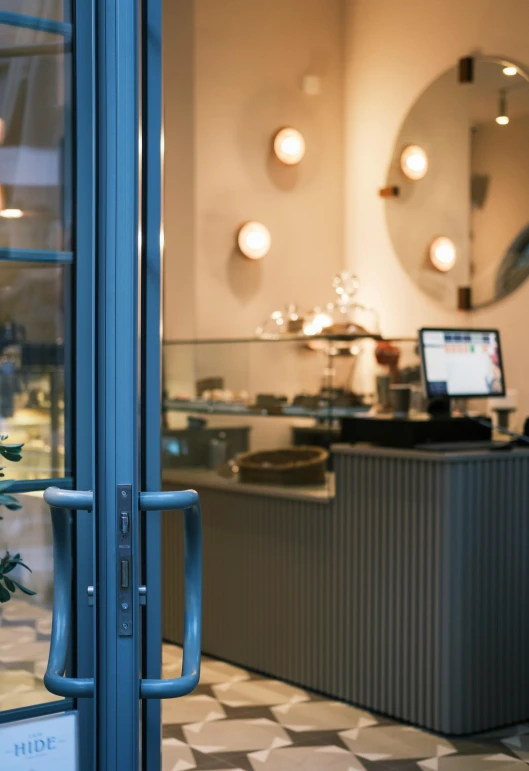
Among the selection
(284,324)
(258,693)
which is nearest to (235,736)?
(258,693)

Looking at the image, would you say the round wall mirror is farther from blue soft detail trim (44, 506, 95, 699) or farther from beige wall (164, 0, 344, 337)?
blue soft detail trim (44, 506, 95, 699)

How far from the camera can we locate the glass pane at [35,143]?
1.58 m

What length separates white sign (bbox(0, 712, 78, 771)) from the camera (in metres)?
1.45

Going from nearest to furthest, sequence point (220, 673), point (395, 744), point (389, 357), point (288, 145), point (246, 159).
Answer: point (395, 744), point (389, 357), point (220, 673), point (246, 159), point (288, 145)

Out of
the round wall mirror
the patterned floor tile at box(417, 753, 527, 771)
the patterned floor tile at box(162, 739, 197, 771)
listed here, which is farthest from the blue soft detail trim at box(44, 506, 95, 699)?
the round wall mirror

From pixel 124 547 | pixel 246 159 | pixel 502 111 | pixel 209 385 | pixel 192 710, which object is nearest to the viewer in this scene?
pixel 124 547

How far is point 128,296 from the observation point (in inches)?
54.2

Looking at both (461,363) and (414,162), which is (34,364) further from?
(414,162)

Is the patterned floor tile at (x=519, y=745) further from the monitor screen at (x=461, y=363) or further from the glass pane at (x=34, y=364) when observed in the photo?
the glass pane at (x=34, y=364)

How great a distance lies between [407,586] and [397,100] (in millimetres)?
3269

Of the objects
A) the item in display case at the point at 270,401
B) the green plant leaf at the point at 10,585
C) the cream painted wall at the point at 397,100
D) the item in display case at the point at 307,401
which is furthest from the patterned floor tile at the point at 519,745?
the green plant leaf at the point at 10,585

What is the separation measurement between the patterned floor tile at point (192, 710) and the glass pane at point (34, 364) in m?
2.30

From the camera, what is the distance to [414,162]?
5832 mm

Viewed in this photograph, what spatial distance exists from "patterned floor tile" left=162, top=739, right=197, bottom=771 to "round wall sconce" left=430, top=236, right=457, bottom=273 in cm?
298
